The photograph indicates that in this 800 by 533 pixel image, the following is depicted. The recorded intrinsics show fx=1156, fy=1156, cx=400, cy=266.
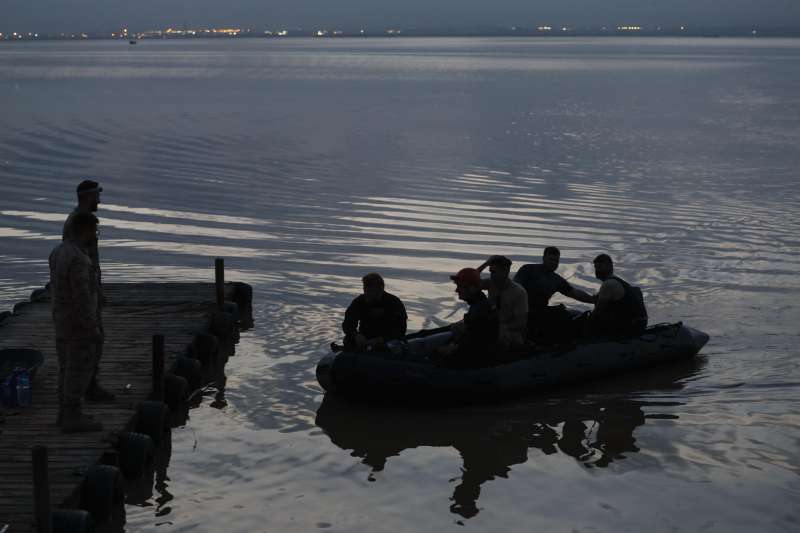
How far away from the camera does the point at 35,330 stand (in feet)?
47.7

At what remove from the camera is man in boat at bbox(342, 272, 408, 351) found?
13.1m

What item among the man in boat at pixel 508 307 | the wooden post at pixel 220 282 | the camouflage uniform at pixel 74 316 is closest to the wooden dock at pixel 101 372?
the wooden post at pixel 220 282

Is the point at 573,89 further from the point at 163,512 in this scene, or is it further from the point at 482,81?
the point at 163,512

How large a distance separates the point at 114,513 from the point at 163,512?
1.44 feet

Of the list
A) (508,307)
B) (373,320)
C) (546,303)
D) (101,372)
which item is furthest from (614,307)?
(101,372)

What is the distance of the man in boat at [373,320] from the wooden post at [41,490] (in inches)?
198

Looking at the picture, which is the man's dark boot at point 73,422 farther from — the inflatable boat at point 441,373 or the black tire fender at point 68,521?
the inflatable boat at point 441,373

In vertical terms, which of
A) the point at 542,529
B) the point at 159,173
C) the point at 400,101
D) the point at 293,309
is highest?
the point at 400,101

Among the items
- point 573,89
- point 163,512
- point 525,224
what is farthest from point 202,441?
point 573,89

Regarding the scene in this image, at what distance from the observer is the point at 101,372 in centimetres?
1283

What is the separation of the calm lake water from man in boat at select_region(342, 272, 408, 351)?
0.81 metres

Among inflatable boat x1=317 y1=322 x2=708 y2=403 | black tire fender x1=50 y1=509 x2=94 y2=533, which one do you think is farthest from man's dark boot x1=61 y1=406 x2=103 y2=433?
inflatable boat x1=317 y1=322 x2=708 y2=403

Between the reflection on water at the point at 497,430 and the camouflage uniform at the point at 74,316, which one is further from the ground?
the camouflage uniform at the point at 74,316

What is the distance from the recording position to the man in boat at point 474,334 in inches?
486
